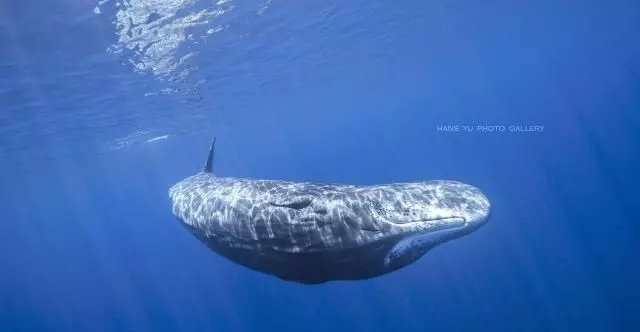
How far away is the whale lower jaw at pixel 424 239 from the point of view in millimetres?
4742

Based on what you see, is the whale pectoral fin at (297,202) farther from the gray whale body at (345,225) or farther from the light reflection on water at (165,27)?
the light reflection on water at (165,27)

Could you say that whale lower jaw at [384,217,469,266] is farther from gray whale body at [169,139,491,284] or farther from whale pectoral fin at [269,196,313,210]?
whale pectoral fin at [269,196,313,210]

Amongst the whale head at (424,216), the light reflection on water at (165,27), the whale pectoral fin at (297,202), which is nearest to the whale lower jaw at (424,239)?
the whale head at (424,216)

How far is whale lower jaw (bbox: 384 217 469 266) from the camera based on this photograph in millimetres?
4742

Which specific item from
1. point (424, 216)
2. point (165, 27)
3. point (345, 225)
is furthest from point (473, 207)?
point (165, 27)

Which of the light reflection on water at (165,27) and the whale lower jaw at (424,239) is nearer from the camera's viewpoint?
the whale lower jaw at (424,239)

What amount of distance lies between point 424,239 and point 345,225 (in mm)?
902

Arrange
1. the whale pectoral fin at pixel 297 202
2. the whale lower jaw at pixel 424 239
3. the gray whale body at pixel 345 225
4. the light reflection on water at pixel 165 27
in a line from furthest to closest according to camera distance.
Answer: the light reflection on water at pixel 165 27 < the whale pectoral fin at pixel 297 202 < the gray whale body at pixel 345 225 < the whale lower jaw at pixel 424 239

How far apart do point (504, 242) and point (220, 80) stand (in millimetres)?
22357

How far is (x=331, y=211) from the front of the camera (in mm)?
5121

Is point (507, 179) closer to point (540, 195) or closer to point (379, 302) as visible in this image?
point (540, 195)

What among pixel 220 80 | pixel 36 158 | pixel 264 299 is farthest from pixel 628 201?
pixel 36 158

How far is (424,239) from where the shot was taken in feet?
16.1

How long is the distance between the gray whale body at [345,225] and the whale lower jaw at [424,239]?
1 cm
